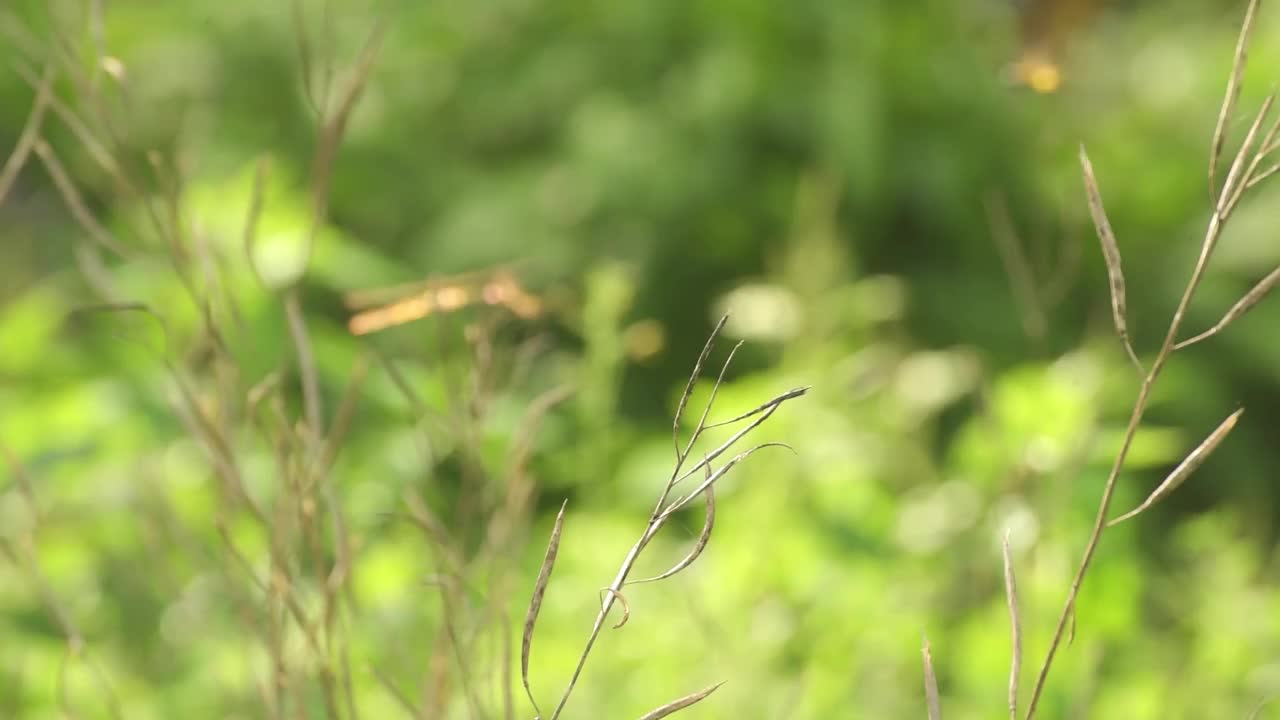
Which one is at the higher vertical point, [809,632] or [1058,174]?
[809,632]

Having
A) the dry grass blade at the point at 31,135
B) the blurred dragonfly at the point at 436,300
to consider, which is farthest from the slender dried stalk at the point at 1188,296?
the dry grass blade at the point at 31,135

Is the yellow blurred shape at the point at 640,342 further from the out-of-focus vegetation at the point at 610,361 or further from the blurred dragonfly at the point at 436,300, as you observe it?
the blurred dragonfly at the point at 436,300

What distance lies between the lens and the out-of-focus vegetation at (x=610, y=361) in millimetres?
674

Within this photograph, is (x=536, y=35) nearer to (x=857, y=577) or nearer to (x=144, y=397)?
(x=144, y=397)

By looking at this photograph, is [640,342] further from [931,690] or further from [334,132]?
[931,690]

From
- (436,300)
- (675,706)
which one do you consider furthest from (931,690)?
(436,300)

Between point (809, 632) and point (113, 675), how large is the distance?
1.76ft

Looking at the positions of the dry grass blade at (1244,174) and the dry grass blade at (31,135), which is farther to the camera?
the dry grass blade at (31,135)

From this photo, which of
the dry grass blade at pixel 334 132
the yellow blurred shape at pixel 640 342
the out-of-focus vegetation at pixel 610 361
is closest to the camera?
the dry grass blade at pixel 334 132

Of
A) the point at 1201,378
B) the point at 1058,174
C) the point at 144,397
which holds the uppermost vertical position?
the point at 144,397

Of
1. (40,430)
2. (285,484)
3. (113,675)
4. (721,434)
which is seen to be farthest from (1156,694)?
(40,430)

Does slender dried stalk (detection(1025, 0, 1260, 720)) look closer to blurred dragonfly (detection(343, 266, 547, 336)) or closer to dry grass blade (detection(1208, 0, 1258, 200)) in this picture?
dry grass blade (detection(1208, 0, 1258, 200))

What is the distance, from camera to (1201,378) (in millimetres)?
2420

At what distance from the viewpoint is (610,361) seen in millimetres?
1036
